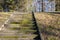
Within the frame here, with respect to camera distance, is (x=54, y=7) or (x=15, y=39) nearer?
(x=15, y=39)

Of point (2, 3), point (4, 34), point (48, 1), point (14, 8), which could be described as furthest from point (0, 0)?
point (4, 34)

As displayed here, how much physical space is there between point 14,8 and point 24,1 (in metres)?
0.91

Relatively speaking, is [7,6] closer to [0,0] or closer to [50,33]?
[0,0]

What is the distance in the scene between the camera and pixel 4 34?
392cm

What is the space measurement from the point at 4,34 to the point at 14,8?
8976 mm

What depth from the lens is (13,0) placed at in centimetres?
1281

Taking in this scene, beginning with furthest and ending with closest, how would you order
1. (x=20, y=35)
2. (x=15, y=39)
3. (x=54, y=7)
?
(x=54, y=7)
(x=20, y=35)
(x=15, y=39)

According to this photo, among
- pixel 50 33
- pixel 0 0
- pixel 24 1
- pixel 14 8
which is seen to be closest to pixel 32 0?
pixel 24 1

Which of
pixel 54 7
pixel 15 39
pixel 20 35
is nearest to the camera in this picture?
pixel 15 39

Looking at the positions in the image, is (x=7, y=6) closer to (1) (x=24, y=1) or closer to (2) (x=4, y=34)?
(1) (x=24, y=1)

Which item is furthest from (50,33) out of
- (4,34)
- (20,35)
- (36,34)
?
(4,34)

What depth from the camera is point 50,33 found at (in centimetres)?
404

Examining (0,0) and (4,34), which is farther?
(0,0)

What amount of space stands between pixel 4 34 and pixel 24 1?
911 cm
